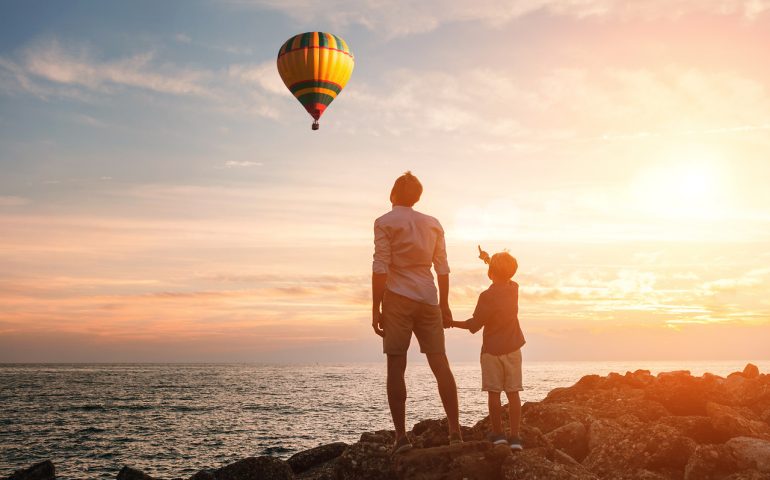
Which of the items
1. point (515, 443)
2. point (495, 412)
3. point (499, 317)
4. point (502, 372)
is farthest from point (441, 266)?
point (515, 443)

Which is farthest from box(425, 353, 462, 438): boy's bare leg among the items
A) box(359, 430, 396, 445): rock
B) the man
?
box(359, 430, 396, 445): rock

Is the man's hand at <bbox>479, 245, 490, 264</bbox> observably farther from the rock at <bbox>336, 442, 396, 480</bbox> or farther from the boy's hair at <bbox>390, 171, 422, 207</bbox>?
the rock at <bbox>336, 442, 396, 480</bbox>

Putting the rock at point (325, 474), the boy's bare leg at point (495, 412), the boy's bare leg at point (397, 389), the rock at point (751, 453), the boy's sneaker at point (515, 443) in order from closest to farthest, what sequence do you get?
the boy's bare leg at point (397, 389)
the boy's sneaker at point (515, 443)
the boy's bare leg at point (495, 412)
the rock at point (325, 474)
the rock at point (751, 453)

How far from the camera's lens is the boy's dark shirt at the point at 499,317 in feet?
26.2

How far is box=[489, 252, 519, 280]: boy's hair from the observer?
805 centimetres

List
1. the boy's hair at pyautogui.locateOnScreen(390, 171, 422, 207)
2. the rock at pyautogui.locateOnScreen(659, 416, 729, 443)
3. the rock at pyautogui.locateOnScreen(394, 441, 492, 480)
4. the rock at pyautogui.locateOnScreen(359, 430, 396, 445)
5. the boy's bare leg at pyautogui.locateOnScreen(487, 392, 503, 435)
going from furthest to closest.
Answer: the rock at pyautogui.locateOnScreen(659, 416, 729, 443) → the rock at pyautogui.locateOnScreen(359, 430, 396, 445) → the boy's bare leg at pyautogui.locateOnScreen(487, 392, 503, 435) → the boy's hair at pyautogui.locateOnScreen(390, 171, 422, 207) → the rock at pyautogui.locateOnScreen(394, 441, 492, 480)

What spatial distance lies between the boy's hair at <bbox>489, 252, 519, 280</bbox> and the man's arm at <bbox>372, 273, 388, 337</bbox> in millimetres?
1568

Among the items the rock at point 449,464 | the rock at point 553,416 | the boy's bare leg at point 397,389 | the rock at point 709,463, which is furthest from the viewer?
the rock at point 553,416

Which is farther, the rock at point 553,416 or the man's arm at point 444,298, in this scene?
the rock at point 553,416

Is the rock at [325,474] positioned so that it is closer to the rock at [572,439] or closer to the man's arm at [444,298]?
the man's arm at [444,298]

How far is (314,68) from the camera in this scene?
2791cm

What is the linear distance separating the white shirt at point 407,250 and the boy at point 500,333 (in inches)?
36.7

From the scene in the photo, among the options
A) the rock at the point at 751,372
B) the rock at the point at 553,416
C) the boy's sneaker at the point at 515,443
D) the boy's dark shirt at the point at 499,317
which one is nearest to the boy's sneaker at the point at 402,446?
the boy's sneaker at the point at 515,443

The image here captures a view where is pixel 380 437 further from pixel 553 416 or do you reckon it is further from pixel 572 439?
pixel 553 416
